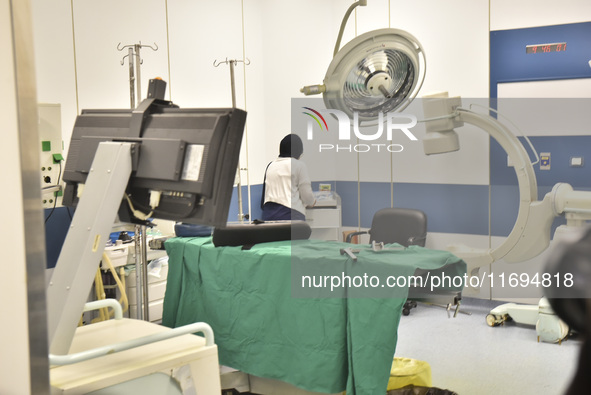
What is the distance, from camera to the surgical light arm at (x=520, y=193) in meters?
4.19

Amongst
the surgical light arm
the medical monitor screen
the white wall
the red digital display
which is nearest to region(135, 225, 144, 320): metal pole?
the medical monitor screen

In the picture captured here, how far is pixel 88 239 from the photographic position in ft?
5.92

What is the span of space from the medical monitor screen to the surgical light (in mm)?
1149

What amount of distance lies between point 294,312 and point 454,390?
1205 mm

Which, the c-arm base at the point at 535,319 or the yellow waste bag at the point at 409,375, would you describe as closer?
the yellow waste bag at the point at 409,375

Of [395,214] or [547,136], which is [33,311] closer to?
[395,214]

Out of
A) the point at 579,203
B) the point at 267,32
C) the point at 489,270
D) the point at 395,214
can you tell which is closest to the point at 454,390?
the point at 579,203

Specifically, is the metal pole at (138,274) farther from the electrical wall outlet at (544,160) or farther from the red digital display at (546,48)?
the red digital display at (546,48)

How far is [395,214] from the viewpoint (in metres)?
5.14

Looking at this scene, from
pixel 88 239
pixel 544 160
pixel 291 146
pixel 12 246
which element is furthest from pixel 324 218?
pixel 12 246

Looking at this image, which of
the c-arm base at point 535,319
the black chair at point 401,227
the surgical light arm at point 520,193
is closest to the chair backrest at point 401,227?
the black chair at point 401,227

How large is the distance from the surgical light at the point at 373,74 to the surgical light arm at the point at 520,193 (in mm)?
1498

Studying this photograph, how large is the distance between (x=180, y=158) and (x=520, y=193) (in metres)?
3.26

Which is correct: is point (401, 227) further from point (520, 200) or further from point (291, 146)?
point (291, 146)
